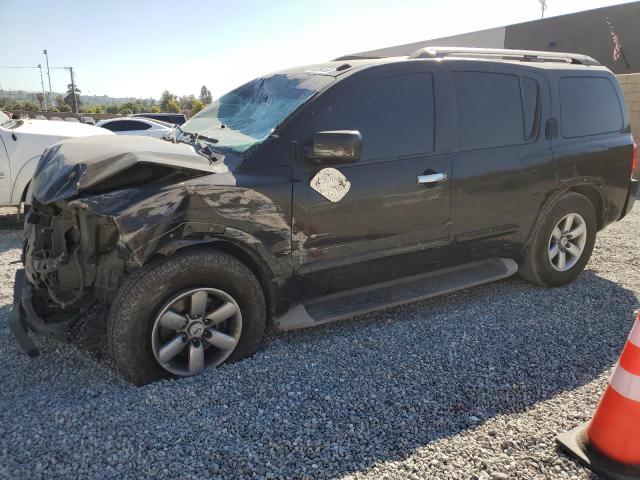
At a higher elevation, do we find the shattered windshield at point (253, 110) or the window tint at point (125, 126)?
the window tint at point (125, 126)

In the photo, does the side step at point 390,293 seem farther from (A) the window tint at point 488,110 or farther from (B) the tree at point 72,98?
(B) the tree at point 72,98

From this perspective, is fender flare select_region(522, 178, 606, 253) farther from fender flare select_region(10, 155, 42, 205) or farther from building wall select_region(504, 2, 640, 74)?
building wall select_region(504, 2, 640, 74)

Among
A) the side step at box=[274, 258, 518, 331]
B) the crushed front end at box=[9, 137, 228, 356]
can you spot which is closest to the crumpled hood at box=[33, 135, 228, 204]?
the crushed front end at box=[9, 137, 228, 356]

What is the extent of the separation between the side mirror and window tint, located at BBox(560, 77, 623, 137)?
7.68ft

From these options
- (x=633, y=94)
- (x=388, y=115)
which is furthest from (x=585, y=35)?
(x=388, y=115)

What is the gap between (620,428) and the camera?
2236 mm

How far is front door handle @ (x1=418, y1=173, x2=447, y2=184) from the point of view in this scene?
344 cm

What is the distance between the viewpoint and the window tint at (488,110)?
3.67 m

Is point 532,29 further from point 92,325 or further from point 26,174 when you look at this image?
point 92,325

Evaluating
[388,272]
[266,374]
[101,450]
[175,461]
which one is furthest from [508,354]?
[101,450]

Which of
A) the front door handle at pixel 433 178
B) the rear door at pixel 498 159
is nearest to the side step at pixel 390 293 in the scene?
the rear door at pixel 498 159

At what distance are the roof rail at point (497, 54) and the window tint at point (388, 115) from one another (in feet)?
0.89

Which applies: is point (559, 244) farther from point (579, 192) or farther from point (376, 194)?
point (376, 194)

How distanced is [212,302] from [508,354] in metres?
1.96
